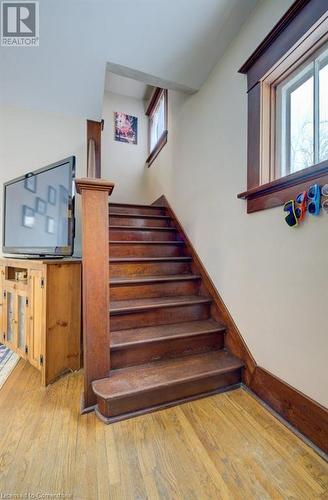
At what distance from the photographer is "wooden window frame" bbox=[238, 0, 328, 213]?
3.94 feet

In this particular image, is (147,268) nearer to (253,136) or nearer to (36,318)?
(36,318)

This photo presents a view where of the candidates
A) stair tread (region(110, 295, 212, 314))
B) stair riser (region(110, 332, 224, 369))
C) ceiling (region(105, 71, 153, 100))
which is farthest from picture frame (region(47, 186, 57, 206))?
ceiling (region(105, 71, 153, 100))

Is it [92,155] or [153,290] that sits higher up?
[92,155]

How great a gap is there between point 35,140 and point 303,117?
8.13 feet

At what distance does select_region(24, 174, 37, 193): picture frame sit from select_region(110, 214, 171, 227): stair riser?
0.96 metres

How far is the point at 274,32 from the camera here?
1.39 meters

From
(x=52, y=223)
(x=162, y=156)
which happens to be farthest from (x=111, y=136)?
(x=52, y=223)

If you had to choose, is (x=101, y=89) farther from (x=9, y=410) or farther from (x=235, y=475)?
(x=235, y=475)

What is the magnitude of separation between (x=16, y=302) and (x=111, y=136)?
3.29 metres

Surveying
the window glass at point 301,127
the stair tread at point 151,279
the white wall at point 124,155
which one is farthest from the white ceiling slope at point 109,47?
the stair tread at point 151,279

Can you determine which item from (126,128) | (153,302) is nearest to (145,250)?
(153,302)

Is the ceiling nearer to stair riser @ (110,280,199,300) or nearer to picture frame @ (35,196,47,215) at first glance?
picture frame @ (35,196,47,215)

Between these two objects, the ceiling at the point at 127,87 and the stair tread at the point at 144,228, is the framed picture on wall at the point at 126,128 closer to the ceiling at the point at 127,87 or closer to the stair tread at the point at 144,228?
the ceiling at the point at 127,87

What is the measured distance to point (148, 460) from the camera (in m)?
1.09
